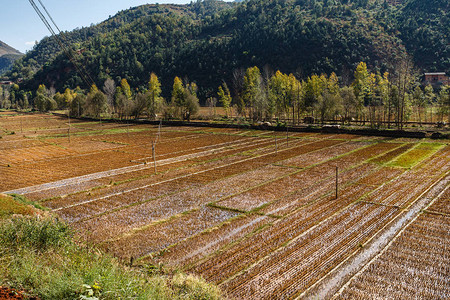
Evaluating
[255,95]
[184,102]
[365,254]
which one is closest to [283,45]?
[184,102]

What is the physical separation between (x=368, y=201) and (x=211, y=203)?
30.6 ft

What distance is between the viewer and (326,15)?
14125 cm

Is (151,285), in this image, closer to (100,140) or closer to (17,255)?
(17,255)

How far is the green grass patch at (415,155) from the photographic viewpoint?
29166mm

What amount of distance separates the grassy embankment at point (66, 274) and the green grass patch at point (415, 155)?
24.3 meters

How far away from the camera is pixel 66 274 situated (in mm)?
8555

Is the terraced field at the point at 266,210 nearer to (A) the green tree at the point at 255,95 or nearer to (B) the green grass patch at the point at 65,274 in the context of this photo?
(B) the green grass patch at the point at 65,274

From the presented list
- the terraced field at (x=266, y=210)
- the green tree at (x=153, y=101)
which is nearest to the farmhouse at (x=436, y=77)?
the terraced field at (x=266, y=210)

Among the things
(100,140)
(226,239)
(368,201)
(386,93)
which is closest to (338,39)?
(386,93)

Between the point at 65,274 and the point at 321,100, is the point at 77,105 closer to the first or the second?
the point at 321,100

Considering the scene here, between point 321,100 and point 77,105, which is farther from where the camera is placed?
point 77,105

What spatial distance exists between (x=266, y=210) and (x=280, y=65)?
110107 millimetres

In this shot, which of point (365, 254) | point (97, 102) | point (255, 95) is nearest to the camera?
point (365, 254)

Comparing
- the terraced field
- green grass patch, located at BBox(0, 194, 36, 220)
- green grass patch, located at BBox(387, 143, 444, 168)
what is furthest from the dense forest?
green grass patch, located at BBox(0, 194, 36, 220)
